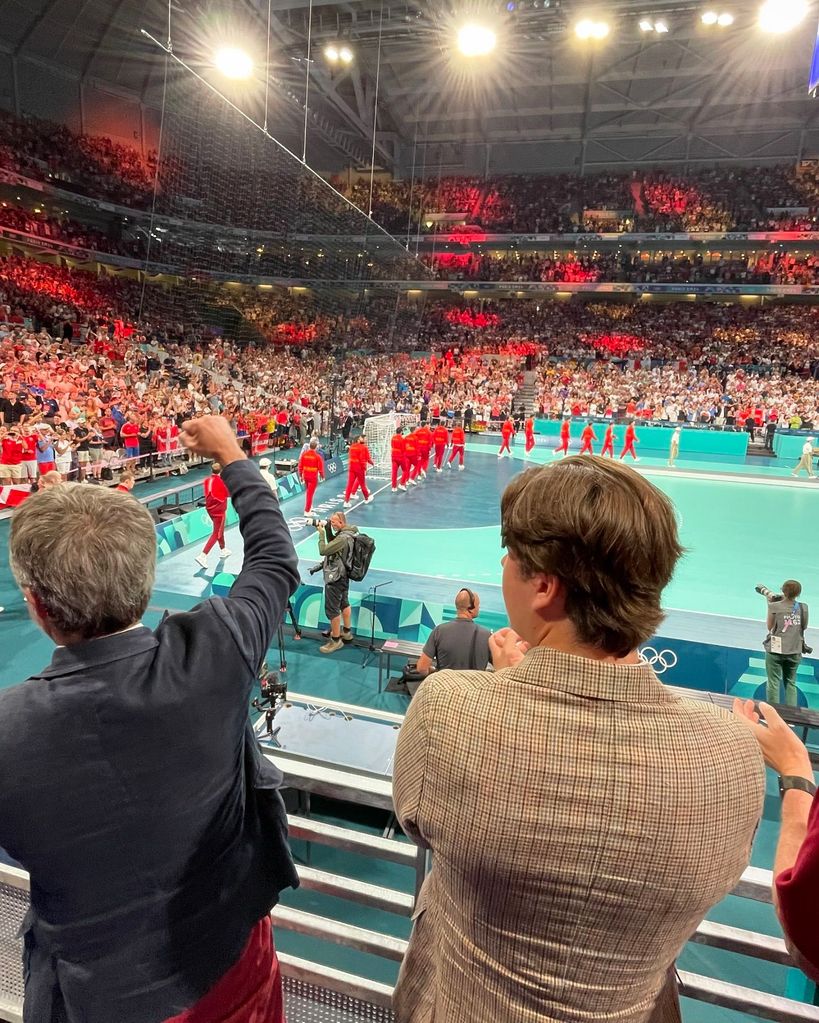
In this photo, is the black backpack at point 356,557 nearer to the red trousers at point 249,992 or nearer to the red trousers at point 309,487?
the red trousers at point 309,487

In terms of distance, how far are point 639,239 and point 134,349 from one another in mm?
25122

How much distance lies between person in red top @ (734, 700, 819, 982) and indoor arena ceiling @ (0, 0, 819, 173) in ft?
36.7

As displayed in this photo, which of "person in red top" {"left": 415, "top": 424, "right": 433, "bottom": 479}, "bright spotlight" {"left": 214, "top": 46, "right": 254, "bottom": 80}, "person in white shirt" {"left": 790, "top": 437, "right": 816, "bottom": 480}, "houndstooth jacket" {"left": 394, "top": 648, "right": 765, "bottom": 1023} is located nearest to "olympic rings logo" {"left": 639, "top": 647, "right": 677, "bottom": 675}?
"houndstooth jacket" {"left": 394, "top": 648, "right": 765, "bottom": 1023}

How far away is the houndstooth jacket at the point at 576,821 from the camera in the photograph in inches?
32.2

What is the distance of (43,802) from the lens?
0.96 m

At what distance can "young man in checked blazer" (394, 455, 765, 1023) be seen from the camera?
0.82 m

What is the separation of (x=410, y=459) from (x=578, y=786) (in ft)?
45.5

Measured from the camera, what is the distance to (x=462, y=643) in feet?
13.8

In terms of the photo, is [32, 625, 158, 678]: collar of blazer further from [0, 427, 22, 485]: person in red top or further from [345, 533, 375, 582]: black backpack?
[0, 427, 22, 485]: person in red top

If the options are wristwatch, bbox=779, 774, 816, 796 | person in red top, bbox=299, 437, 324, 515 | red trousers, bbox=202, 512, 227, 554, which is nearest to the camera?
wristwatch, bbox=779, 774, 816, 796

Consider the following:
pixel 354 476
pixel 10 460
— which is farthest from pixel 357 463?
pixel 10 460

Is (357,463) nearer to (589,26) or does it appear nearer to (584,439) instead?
(584,439)

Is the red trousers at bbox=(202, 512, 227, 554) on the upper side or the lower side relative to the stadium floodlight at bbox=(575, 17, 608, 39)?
lower

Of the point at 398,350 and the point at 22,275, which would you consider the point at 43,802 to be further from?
the point at 22,275
